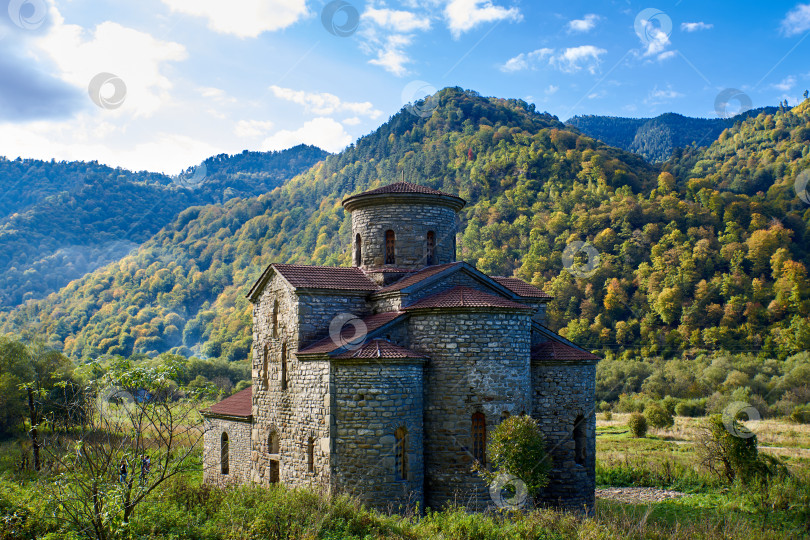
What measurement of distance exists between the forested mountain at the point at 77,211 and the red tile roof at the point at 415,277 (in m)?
96.7

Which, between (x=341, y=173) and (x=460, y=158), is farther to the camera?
(x=341, y=173)

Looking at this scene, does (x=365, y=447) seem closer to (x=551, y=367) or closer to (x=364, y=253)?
(x=551, y=367)

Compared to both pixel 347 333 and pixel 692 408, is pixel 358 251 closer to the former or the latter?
pixel 347 333

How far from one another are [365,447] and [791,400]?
39127 millimetres

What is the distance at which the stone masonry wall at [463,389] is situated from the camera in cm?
1479

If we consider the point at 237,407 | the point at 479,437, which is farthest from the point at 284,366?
the point at 479,437

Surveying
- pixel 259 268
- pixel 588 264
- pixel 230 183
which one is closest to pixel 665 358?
pixel 588 264

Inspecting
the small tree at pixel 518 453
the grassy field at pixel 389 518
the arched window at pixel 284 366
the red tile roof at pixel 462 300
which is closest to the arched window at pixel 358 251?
the arched window at pixel 284 366

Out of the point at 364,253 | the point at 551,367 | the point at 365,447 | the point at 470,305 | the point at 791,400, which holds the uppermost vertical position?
the point at 364,253

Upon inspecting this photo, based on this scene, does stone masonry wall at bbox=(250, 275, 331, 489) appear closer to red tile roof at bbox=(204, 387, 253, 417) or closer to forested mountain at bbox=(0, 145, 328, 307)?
red tile roof at bbox=(204, 387, 253, 417)

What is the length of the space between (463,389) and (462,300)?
7.05 feet

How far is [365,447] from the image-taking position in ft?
47.2

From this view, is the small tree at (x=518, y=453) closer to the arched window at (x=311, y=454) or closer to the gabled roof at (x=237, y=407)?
the arched window at (x=311, y=454)

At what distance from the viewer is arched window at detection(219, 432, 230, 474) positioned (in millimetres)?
20641
